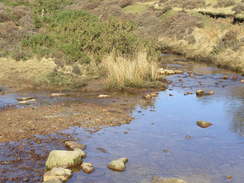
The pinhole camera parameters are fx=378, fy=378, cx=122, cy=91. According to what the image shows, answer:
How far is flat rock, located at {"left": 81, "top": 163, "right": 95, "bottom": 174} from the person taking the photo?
838cm

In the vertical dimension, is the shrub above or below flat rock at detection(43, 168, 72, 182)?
above

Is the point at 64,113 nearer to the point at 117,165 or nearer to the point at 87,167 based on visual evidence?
the point at 87,167

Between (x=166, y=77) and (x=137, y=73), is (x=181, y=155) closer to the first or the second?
(x=137, y=73)

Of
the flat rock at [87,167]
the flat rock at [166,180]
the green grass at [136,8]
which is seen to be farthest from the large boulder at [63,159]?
the green grass at [136,8]

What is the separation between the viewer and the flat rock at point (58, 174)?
25.6 feet

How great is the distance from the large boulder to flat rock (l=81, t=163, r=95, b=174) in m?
0.22

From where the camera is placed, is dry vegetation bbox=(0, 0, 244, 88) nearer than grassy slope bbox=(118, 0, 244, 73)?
Yes

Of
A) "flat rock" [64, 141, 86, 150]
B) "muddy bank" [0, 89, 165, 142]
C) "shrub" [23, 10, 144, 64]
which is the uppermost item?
"shrub" [23, 10, 144, 64]

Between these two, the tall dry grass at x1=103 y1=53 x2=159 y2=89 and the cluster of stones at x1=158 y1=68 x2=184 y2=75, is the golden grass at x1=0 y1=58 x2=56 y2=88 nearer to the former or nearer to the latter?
Answer: the tall dry grass at x1=103 y1=53 x2=159 y2=89

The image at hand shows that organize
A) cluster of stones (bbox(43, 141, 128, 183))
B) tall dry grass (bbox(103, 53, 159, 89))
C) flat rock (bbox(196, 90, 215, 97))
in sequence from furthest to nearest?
tall dry grass (bbox(103, 53, 159, 89)) → flat rock (bbox(196, 90, 215, 97)) → cluster of stones (bbox(43, 141, 128, 183))

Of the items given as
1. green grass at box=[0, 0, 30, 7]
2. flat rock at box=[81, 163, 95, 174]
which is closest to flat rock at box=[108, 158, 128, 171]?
flat rock at box=[81, 163, 95, 174]

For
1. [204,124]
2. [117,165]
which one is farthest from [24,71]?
[117,165]

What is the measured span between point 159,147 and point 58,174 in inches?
120

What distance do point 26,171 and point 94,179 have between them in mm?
1544
